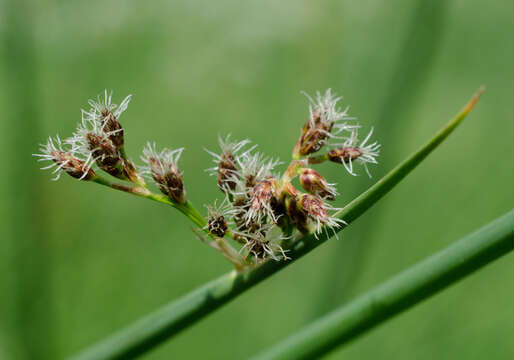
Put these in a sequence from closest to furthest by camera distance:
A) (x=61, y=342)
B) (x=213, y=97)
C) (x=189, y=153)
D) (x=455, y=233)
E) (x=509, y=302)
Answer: (x=61, y=342) < (x=509, y=302) < (x=455, y=233) < (x=189, y=153) < (x=213, y=97)

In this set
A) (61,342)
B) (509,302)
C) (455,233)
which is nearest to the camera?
(61,342)

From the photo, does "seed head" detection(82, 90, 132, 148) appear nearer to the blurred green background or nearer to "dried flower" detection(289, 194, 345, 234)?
"dried flower" detection(289, 194, 345, 234)

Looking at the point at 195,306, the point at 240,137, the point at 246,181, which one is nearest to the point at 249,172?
the point at 246,181

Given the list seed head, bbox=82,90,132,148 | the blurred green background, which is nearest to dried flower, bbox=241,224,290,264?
seed head, bbox=82,90,132,148

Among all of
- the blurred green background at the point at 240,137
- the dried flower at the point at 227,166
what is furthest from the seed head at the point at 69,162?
the blurred green background at the point at 240,137

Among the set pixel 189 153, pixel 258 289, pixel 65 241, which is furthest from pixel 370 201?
pixel 189 153

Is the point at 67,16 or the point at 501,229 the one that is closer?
the point at 501,229

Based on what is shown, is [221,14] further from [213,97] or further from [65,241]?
[65,241]
